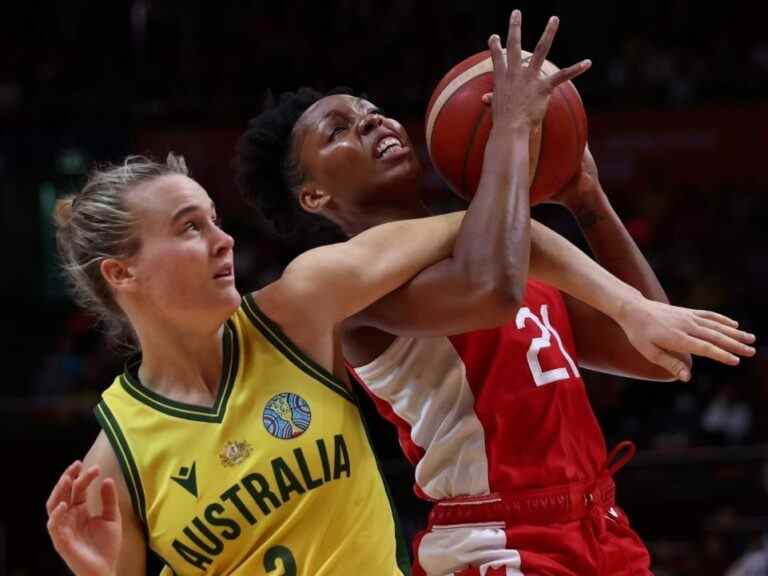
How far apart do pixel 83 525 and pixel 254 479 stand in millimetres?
370

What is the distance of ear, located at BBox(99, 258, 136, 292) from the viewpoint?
3002mm

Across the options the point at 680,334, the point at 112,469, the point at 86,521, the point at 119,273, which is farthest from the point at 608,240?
the point at 86,521

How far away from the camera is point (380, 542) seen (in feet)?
9.80

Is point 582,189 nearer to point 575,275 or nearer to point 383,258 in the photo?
point 575,275

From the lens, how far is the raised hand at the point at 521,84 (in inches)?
118

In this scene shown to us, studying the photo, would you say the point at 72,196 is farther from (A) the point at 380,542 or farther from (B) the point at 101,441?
(A) the point at 380,542

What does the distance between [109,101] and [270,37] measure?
5.81 ft

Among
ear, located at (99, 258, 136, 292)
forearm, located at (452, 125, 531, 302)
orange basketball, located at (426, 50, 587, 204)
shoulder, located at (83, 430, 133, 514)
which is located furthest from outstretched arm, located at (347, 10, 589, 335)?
shoulder, located at (83, 430, 133, 514)

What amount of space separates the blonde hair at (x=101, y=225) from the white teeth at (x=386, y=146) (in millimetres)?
532

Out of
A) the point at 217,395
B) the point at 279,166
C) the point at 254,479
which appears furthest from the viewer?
the point at 279,166

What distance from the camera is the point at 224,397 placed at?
2.98 meters

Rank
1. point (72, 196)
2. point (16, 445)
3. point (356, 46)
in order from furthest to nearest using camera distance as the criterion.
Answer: point (356, 46) → point (16, 445) → point (72, 196)

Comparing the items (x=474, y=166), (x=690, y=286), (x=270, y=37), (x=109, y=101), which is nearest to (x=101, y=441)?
(x=474, y=166)

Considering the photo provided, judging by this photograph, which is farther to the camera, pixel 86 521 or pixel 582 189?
pixel 582 189
